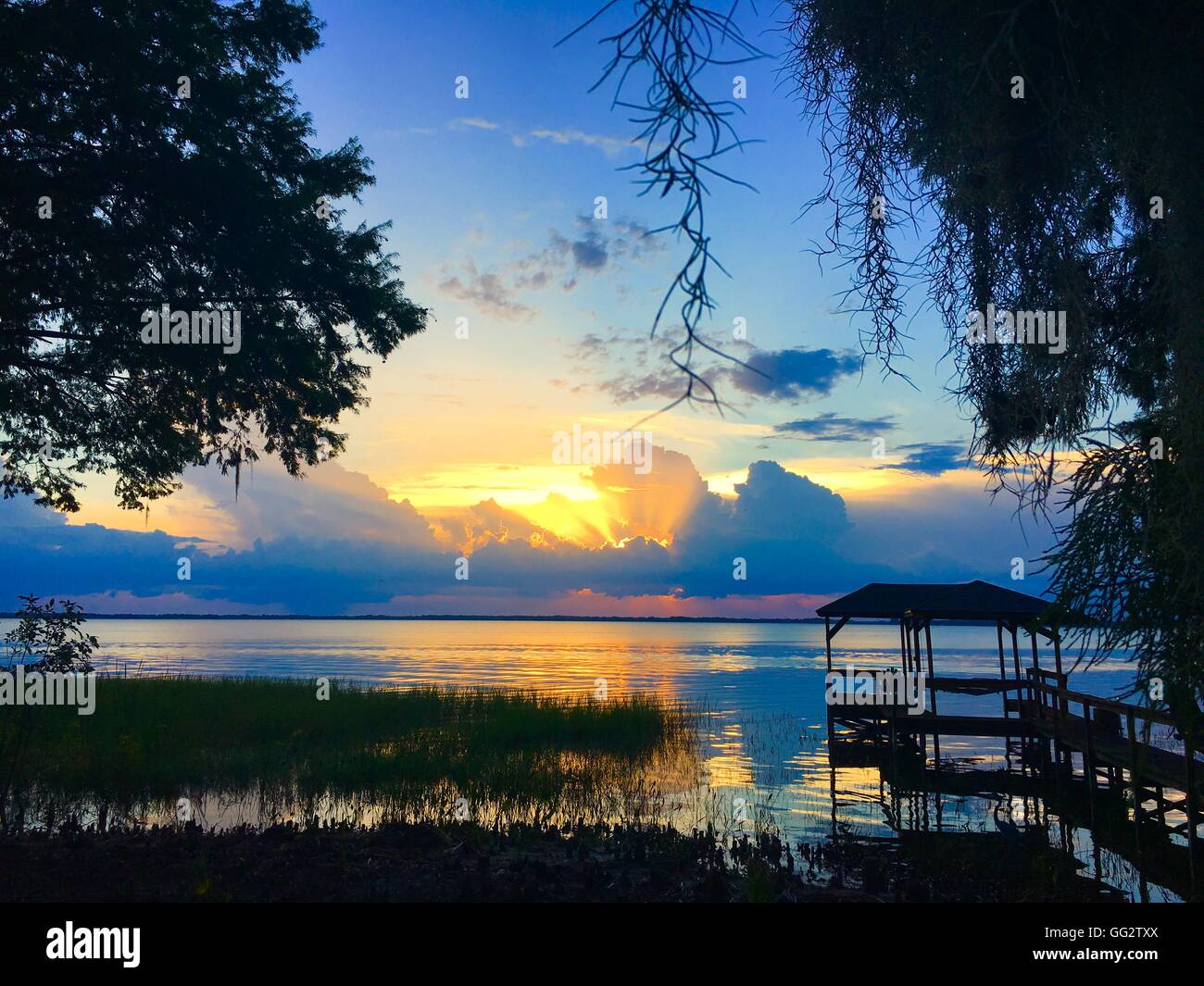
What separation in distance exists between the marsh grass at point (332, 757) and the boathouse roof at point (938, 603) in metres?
7.12

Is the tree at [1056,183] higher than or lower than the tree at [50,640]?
higher

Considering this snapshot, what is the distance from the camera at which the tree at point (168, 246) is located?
9.39m

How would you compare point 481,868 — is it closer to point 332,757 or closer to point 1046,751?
point 332,757

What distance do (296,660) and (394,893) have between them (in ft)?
242

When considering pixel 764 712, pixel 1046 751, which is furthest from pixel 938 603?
pixel 764 712

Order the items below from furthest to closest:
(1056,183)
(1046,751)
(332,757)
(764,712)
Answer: (764,712)
(1046,751)
(332,757)
(1056,183)

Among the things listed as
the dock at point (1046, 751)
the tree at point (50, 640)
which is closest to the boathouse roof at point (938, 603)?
the dock at point (1046, 751)

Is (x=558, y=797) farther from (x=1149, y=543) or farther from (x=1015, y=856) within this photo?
(x=1149, y=543)

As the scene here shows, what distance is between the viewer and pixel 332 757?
63.3 feet

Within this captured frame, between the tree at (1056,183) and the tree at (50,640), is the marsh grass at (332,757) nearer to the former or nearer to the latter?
the tree at (50,640)

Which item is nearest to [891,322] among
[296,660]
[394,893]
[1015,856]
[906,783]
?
[394,893]

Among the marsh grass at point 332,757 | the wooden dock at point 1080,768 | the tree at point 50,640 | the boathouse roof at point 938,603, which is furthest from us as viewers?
the boathouse roof at point 938,603

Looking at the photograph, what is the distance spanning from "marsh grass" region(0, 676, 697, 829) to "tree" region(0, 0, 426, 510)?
4.96 meters

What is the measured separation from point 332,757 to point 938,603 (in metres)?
18.3
